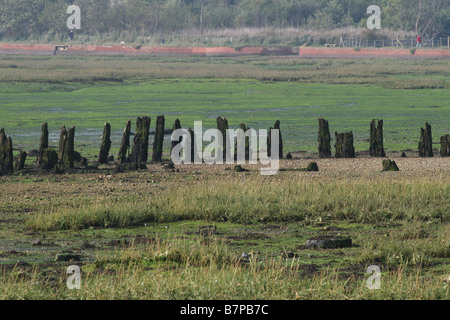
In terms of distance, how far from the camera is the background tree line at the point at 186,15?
115138 millimetres

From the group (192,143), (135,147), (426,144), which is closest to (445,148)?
(426,144)

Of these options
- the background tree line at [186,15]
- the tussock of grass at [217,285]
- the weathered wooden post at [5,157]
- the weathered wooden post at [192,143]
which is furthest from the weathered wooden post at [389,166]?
the background tree line at [186,15]

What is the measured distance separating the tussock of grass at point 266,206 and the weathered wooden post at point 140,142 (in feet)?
19.6

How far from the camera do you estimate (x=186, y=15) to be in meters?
129

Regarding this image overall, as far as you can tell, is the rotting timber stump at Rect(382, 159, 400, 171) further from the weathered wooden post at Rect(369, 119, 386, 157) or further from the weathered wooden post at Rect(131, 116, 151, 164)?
the weathered wooden post at Rect(131, 116, 151, 164)

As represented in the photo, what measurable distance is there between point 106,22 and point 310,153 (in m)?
111

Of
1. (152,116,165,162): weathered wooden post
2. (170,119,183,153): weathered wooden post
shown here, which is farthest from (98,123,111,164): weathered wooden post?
(170,119,183,153): weathered wooden post

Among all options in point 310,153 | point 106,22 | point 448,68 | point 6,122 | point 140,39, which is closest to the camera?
point 310,153

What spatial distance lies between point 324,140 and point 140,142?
5.15 m

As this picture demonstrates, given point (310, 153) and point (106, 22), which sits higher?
point (106, 22)

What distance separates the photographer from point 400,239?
43.5 ft

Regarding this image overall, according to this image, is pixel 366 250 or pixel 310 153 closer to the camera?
pixel 366 250
